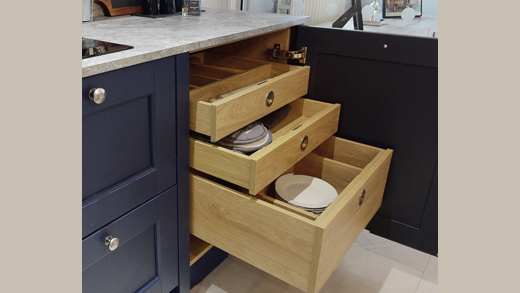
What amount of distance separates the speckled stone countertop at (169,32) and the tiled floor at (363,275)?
2.76 feet

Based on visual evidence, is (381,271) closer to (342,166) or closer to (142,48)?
(342,166)

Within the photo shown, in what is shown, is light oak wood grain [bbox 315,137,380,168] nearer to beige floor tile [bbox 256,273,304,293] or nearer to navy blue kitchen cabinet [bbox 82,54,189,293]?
beige floor tile [bbox 256,273,304,293]

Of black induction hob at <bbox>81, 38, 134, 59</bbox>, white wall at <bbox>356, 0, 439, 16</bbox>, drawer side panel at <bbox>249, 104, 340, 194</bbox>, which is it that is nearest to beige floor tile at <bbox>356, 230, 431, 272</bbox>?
drawer side panel at <bbox>249, 104, 340, 194</bbox>

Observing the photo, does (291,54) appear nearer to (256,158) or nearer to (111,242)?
(256,158)

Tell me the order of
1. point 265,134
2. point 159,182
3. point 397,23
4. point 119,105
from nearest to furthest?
1. point 119,105
2. point 159,182
3. point 265,134
4. point 397,23

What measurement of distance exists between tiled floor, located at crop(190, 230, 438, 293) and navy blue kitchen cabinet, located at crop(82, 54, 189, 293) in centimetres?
32

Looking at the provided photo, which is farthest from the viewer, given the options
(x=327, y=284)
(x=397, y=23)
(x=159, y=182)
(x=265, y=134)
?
(x=327, y=284)

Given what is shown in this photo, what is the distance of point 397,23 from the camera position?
136 cm

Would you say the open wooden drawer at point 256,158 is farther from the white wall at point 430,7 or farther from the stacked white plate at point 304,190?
the white wall at point 430,7

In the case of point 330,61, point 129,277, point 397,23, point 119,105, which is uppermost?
point 397,23

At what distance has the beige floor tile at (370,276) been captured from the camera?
1.46 metres

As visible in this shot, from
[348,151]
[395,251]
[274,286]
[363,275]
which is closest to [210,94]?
[348,151]

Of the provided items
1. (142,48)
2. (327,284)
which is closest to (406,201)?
(327,284)

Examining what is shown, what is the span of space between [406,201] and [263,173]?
694mm
